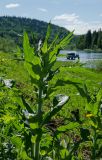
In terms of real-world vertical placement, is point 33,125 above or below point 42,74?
below

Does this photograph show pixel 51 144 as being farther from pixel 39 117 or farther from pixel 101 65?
pixel 101 65

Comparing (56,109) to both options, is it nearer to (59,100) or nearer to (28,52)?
(59,100)

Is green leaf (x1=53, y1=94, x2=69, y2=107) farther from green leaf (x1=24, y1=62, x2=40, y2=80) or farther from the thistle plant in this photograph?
green leaf (x1=24, y1=62, x2=40, y2=80)

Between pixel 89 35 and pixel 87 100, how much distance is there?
18511 centimetres

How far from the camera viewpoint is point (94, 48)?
7343 inches

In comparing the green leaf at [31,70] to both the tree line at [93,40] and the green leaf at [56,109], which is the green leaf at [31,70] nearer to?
the green leaf at [56,109]

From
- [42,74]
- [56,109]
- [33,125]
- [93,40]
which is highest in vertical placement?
[42,74]

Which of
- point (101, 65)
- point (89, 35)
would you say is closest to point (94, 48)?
point (89, 35)

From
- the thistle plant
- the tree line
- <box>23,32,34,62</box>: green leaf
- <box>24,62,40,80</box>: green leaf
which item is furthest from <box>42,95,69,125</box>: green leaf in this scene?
the tree line

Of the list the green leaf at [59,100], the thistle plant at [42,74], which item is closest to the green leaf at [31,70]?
the thistle plant at [42,74]

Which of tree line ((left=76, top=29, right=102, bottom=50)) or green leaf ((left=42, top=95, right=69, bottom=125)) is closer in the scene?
green leaf ((left=42, top=95, right=69, bottom=125))

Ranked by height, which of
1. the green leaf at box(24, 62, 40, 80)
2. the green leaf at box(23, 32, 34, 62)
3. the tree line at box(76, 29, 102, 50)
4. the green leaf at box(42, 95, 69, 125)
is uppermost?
the green leaf at box(23, 32, 34, 62)

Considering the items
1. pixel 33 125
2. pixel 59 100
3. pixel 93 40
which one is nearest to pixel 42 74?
pixel 59 100

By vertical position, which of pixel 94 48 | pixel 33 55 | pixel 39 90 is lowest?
pixel 94 48
